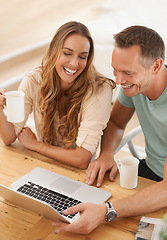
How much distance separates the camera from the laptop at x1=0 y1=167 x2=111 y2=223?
1236 millimetres

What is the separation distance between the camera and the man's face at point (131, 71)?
1538 mm

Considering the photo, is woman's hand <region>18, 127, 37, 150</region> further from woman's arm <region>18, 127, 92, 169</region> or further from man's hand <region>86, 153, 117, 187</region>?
man's hand <region>86, 153, 117, 187</region>

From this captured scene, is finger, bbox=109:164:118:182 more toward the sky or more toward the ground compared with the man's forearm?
more toward the sky

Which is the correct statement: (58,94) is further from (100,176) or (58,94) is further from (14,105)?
(100,176)

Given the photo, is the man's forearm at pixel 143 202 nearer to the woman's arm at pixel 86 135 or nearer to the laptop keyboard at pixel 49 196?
the laptop keyboard at pixel 49 196

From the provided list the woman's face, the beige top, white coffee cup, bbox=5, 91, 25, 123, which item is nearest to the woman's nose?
the woman's face

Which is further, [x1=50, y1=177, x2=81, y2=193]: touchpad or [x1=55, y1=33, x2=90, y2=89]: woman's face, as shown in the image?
[x1=55, y1=33, x2=90, y2=89]: woman's face

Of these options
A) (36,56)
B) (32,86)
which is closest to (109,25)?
(36,56)

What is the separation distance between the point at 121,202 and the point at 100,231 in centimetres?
14

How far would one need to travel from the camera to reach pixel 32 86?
74.3 inches

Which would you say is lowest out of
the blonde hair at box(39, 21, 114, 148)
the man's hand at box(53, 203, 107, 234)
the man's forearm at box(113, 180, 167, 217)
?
the man's forearm at box(113, 180, 167, 217)

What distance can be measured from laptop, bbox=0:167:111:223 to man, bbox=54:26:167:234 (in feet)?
0.20

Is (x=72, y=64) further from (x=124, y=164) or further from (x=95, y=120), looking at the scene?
(x=124, y=164)

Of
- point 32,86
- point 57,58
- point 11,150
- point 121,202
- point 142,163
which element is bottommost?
point 142,163
